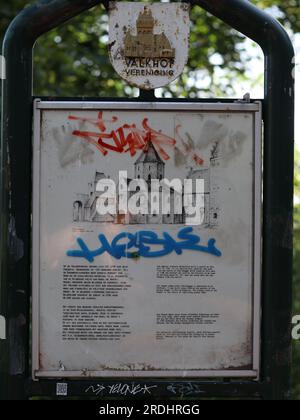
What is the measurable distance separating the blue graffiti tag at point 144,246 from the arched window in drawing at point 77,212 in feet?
0.35

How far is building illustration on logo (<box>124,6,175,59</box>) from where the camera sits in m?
3.88

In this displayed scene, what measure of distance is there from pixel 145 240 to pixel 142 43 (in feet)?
3.39

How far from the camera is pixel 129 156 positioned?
12.5 ft

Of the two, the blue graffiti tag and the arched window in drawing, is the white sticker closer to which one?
the arched window in drawing

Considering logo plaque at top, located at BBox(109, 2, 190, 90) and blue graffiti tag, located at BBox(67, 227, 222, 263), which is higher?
logo plaque at top, located at BBox(109, 2, 190, 90)

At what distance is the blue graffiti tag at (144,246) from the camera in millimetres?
3797

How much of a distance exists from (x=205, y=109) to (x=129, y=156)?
1.51ft

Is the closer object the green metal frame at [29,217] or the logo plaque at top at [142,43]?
the green metal frame at [29,217]

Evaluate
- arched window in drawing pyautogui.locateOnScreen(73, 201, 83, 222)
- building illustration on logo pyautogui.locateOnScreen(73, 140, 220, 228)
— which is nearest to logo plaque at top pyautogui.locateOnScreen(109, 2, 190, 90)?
building illustration on logo pyautogui.locateOnScreen(73, 140, 220, 228)

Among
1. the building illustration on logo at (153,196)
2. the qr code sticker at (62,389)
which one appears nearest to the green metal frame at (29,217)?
the qr code sticker at (62,389)

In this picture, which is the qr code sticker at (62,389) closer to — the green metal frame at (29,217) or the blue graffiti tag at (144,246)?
the green metal frame at (29,217)
